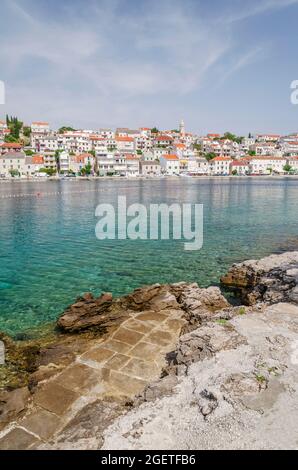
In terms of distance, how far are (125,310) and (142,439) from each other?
7.62m

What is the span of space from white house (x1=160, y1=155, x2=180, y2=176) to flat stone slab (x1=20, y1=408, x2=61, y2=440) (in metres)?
146

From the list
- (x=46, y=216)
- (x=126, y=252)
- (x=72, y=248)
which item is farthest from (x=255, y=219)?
(x=46, y=216)

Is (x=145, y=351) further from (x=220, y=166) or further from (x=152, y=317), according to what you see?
(x=220, y=166)

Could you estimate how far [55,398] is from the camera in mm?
6961

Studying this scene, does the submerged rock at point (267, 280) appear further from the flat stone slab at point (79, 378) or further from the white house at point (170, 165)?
the white house at point (170, 165)

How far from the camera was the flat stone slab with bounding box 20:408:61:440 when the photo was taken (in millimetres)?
5953

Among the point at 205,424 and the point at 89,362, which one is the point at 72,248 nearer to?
the point at 89,362

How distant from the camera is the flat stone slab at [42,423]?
5.95 metres

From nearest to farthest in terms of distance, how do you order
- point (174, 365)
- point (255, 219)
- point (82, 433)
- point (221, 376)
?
1. point (82, 433)
2. point (221, 376)
3. point (174, 365)
4. point (255, 219)

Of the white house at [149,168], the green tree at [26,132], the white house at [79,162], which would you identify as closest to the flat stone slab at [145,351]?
the white house at [79,162]

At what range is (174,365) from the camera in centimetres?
738

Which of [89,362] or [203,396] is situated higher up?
[203,396]

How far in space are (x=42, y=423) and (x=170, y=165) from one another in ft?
485

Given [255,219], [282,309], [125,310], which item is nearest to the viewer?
[282,309]
